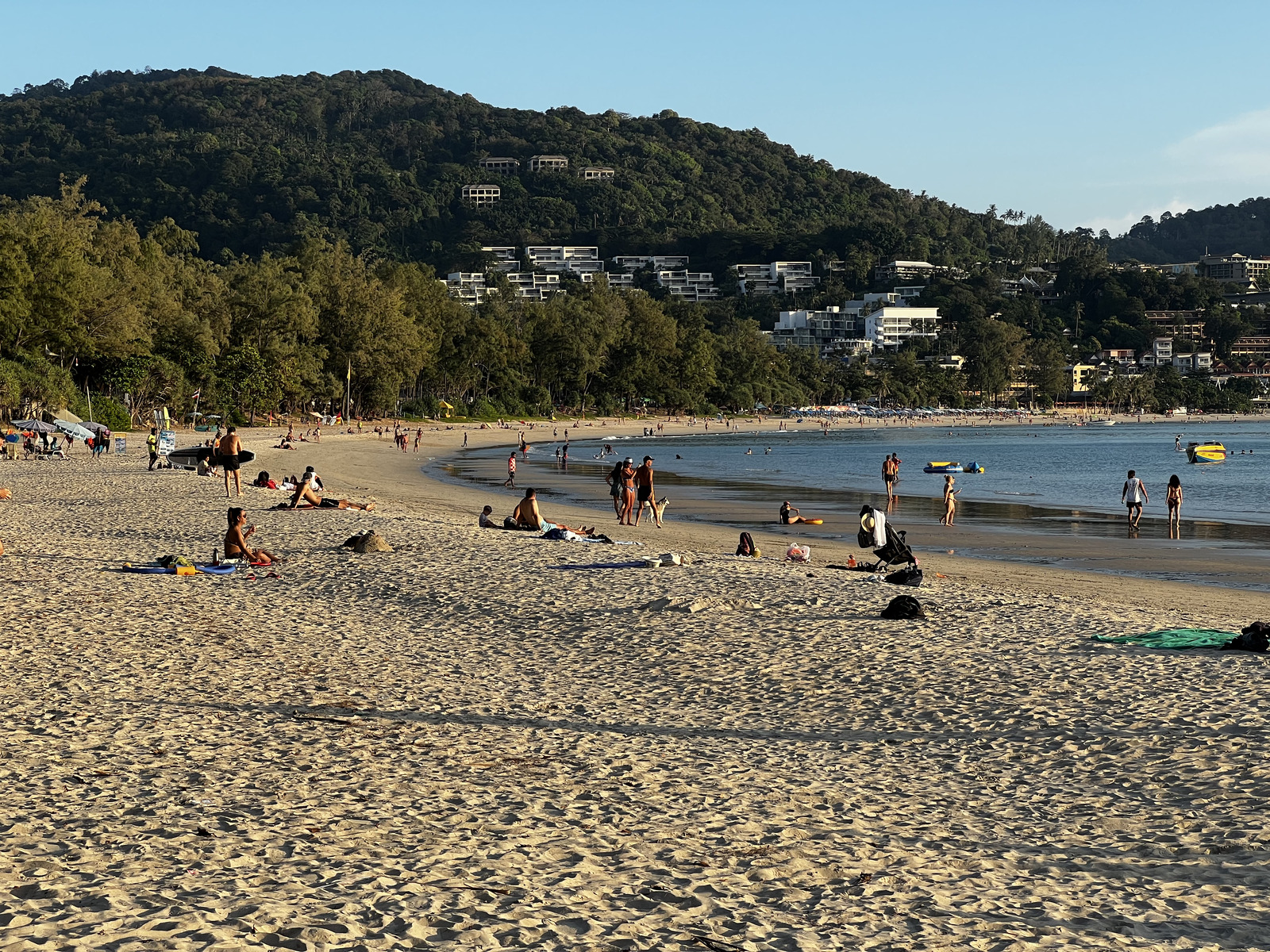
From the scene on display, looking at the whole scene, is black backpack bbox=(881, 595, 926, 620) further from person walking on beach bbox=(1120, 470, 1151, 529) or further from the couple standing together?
person walking on beach bbox=(1120, 470, 1151, 529)

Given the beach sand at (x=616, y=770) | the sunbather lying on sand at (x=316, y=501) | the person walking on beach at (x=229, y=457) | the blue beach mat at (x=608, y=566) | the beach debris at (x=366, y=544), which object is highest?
the person walking on beach at (x=229, y=457)

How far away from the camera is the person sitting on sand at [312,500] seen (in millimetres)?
25219

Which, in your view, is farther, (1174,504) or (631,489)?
(1174,504)

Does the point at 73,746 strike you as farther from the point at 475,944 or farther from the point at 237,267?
the point at 237,267

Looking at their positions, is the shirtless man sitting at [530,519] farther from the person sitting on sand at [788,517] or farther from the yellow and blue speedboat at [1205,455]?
the yellow and blue speedboat at [1205,455]

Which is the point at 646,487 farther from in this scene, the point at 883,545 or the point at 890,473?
the point at 890,473

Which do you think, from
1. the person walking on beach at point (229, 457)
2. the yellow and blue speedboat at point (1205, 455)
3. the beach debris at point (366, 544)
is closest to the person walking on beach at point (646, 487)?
the beach debris at point (366, 544)

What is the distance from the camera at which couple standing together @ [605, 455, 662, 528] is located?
24500 mm

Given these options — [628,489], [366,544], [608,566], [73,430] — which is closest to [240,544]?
[366,544]

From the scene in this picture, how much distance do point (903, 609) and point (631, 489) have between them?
1266 centimetres

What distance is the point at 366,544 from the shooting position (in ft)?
59.8

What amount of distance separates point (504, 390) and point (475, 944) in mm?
104969

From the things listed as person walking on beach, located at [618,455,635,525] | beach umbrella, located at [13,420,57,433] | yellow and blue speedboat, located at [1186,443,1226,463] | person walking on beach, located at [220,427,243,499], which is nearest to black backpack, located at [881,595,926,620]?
person walking on beach, located at [618,455,635,525]

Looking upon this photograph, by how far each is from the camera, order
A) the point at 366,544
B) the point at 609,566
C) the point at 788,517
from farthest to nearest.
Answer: the point at 788,517, the point at 366,544, the point at 609,566
